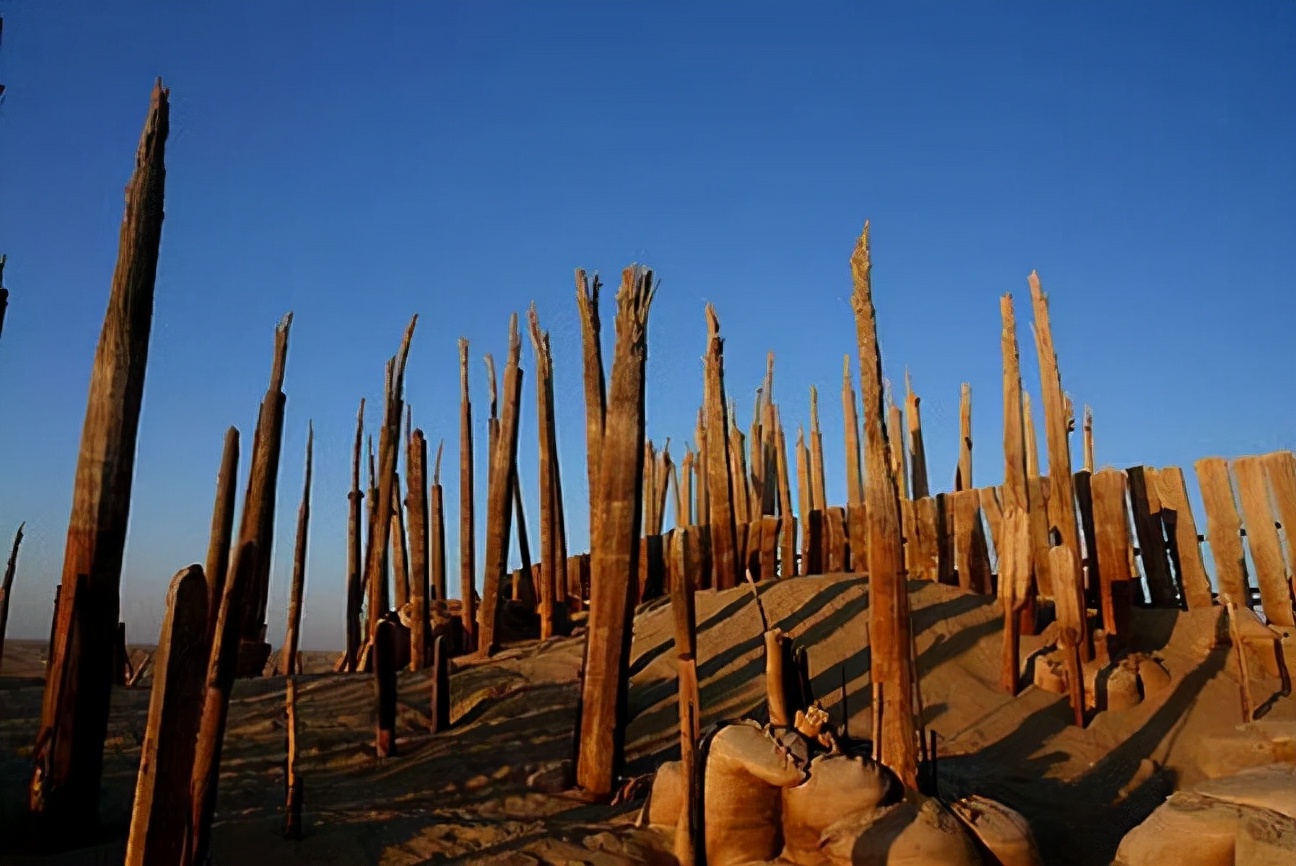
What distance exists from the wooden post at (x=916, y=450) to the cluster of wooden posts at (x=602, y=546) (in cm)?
4

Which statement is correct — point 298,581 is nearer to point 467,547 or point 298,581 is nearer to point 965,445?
point 467,547

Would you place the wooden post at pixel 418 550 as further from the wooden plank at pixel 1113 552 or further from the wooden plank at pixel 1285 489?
the wooden plank at pixel 1285 489

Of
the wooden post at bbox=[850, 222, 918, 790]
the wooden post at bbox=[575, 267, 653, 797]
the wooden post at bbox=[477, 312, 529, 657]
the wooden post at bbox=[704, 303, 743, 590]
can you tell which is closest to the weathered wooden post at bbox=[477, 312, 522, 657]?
the wooden post at bbox=[477, 312, 529, 657]

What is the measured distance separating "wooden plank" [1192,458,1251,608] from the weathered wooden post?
927 centimetres

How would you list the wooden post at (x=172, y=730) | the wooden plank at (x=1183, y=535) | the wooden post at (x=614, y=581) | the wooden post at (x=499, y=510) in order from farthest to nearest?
the wooden post at (x=499, y=510) < the wooden plank at (x=1183, y=535) < the wooden post at (x=614, y=581) < the wooden post at (x=172, y=730)

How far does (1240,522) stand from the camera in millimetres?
12234

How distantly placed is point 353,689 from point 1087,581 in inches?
381

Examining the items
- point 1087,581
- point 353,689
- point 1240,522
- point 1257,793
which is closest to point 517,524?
point 353,689

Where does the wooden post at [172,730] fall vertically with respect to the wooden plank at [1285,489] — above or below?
below

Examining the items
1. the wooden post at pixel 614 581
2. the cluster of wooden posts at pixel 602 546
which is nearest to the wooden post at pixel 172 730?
the cluster of wooden posts at pixel 602 546

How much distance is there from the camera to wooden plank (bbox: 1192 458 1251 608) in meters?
12.2

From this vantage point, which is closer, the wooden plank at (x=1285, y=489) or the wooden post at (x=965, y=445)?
the wooden plank at (x=1285, y=489)

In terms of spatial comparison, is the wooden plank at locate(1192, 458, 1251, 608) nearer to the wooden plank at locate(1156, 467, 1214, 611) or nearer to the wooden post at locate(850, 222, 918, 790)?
the wooden plank at locate(1156, 467, 1214, 611)

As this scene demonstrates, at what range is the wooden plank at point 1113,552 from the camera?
1228cm
